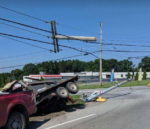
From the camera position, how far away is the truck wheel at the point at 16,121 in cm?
903

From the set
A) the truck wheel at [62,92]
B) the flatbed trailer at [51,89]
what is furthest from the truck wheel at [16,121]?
the truck wheel at [62,92]

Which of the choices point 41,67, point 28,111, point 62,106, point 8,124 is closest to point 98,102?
point 62,106

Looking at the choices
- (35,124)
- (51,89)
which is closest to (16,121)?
(35,124)

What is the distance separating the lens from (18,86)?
35.3ft

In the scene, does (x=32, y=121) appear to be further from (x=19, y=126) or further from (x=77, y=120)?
(x=19, y=126)

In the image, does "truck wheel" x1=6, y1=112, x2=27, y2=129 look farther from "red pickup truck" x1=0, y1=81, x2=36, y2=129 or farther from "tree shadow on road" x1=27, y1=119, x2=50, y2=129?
"tree shadow on road" x1=27, y1=119, x2=50, y2=129

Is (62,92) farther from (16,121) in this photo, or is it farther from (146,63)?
(146,63)

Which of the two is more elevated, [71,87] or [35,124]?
[71,87]

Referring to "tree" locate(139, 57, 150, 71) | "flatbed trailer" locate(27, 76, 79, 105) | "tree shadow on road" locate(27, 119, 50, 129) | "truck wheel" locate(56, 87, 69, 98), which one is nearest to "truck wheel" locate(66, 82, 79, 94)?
"flatbed trailer" locate(27, 76, 79, 105)

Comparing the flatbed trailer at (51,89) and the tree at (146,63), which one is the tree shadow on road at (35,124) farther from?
the tree at (146,63)

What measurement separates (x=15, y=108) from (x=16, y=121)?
0.39 meters

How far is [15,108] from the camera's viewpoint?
9430mm

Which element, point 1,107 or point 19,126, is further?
point 19,126

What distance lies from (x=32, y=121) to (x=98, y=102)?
7.55 metres
